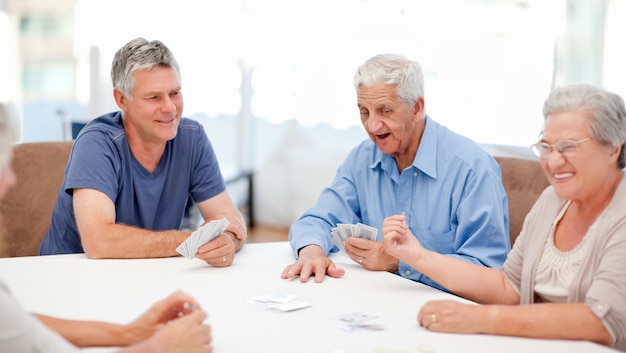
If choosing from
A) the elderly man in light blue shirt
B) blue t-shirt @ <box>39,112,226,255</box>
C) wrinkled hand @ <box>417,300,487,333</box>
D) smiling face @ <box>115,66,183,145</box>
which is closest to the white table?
wrinkled hand @ <box>417,300,487,333</box>

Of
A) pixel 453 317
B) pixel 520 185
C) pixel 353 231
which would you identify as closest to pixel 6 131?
pixel 453 317

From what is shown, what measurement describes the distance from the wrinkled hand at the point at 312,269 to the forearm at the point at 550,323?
0.69 meters

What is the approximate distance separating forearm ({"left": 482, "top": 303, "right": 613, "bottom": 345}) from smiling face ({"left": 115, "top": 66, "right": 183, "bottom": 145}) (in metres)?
1.65

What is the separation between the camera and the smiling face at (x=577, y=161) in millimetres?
2082

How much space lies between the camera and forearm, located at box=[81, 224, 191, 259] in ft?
8.98

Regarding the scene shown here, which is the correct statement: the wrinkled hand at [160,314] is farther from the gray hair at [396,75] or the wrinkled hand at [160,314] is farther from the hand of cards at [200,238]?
the gray hair at [396,75]

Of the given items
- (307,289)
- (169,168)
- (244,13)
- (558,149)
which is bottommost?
(307,289)

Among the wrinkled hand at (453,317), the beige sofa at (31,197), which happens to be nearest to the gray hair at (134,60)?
the beige sofa at (31,197)

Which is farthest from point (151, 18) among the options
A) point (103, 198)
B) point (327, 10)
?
point (103, 198)

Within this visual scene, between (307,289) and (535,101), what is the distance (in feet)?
10.8

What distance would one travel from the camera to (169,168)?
3.23 meters

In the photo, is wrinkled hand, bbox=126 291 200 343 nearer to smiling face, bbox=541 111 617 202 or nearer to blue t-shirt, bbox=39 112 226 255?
smiling face, bbox=541 111 617 202

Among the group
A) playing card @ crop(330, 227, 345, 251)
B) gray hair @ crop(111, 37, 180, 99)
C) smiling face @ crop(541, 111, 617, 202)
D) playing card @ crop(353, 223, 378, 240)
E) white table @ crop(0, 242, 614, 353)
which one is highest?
gray hair @ crop(111, 37, 180, 99)

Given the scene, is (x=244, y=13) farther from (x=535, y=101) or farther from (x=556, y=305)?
(x=556, y=305)
